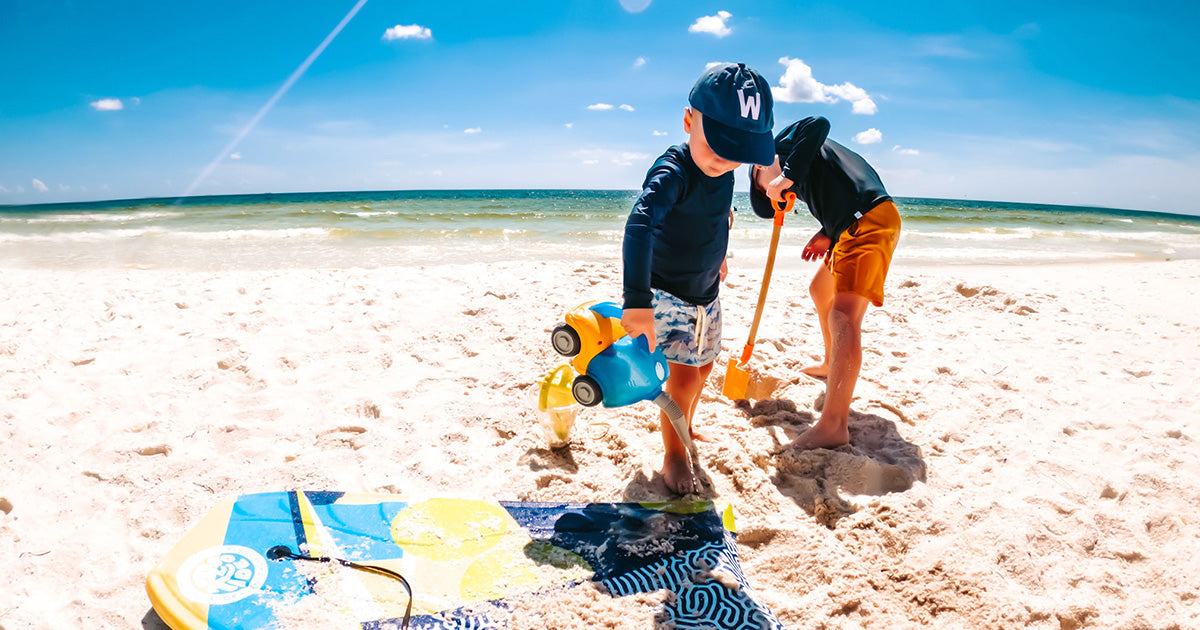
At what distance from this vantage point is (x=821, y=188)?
2709mm

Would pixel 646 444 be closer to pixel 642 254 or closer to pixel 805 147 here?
pixel 642 254

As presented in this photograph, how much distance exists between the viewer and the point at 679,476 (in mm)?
2359

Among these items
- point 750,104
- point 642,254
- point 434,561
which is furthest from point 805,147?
point 434,561

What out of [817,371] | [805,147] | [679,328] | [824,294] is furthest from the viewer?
[817,371]

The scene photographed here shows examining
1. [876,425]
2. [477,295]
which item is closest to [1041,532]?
[876,425]

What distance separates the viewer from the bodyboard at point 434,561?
1698 millimetres

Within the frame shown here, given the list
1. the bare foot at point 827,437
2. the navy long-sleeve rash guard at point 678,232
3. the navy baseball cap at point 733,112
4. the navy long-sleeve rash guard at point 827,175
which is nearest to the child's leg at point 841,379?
the bare foot at point 827,437

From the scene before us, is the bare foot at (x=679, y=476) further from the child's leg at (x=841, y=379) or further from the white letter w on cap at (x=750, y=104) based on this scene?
the white letter w on cap at (x=750, y=104)

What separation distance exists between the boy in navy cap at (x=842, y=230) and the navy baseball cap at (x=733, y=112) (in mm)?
763

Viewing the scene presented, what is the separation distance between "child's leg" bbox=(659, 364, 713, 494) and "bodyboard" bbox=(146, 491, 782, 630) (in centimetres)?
13

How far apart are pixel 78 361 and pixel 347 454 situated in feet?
6.78

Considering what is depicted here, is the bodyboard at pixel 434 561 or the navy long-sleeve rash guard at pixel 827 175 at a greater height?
the navy long-sleeve rash guard at pixel 827 175

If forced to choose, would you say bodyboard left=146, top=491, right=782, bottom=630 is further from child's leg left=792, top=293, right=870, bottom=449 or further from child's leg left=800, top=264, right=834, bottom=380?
child's leg left=800, top=264, right=834, bottom=380

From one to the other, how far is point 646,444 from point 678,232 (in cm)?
108
